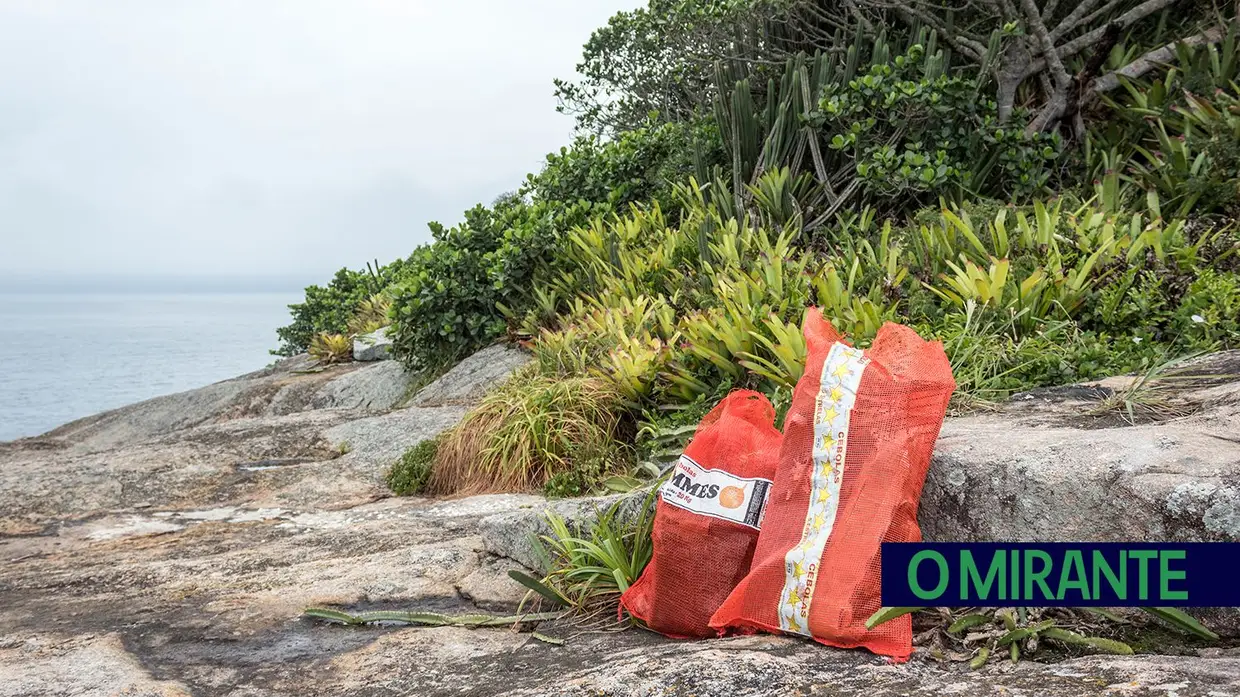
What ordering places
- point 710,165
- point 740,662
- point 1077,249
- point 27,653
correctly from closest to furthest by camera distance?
point 740,662, point 27,653, point 1077,249, point 710,165

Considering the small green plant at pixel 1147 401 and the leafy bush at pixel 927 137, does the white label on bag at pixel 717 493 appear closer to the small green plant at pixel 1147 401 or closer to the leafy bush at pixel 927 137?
the small green plant at pixel 1147 401

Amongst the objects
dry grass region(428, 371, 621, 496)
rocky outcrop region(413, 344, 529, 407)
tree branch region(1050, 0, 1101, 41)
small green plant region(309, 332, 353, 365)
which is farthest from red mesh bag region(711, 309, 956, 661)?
small green plant region(309, 332, 353, 365)

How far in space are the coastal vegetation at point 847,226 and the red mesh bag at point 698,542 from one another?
1.25m

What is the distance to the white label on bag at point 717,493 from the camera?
2885mm

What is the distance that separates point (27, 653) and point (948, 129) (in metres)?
6.73

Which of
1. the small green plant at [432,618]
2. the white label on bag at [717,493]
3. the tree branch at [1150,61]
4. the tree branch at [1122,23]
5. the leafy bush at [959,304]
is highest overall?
the tree branch at [1122,23]

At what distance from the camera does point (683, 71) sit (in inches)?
408

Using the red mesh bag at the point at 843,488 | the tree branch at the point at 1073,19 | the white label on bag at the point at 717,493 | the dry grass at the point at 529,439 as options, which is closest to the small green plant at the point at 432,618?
the white label on bag at the point at 717,493

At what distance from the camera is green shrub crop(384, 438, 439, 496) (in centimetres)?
557

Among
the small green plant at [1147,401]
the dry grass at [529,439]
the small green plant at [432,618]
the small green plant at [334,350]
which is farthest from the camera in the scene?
the small green plant at [334,350]

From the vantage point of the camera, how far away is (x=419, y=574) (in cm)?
357

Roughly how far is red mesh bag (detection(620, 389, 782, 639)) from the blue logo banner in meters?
A: 0.59

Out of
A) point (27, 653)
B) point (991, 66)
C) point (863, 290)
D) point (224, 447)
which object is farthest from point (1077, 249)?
point (224, 447)

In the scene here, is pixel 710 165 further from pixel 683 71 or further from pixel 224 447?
pixel 224 447
